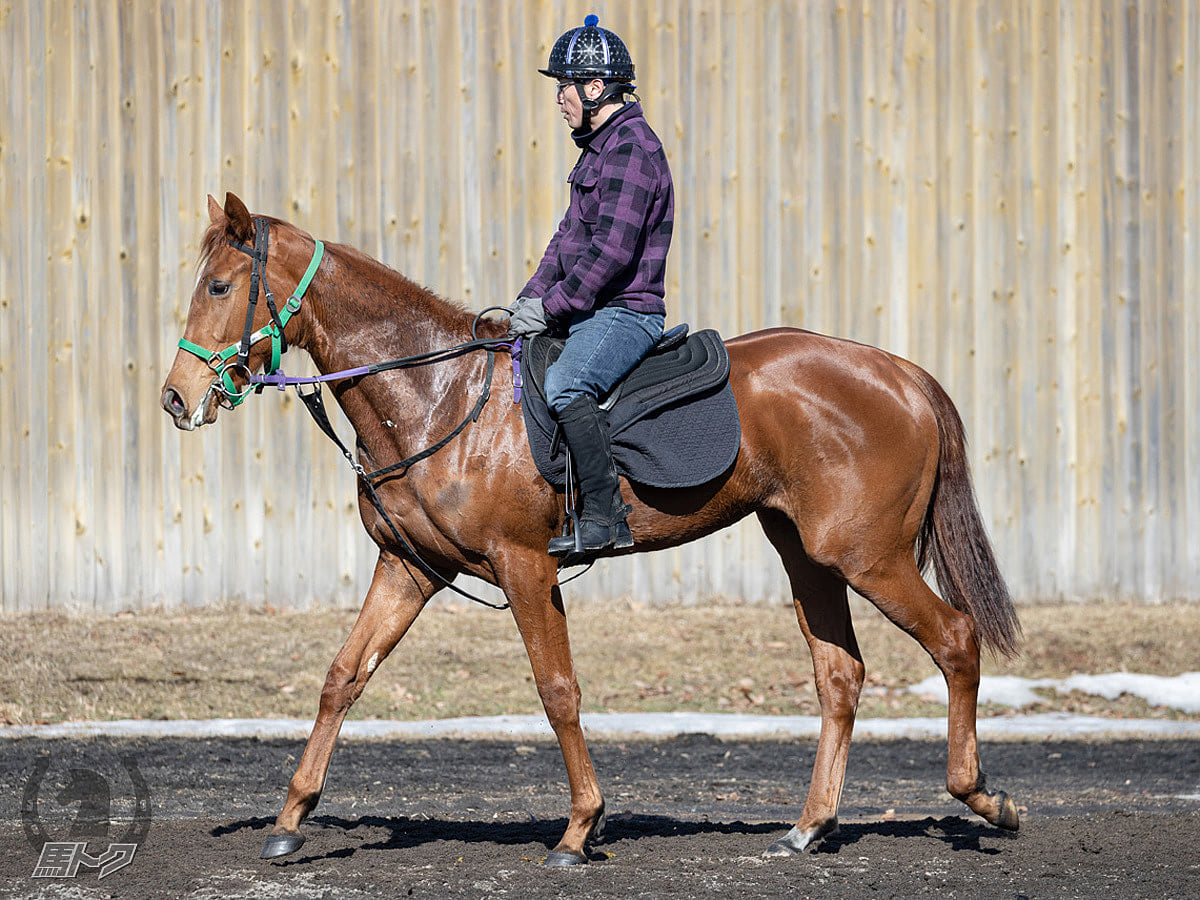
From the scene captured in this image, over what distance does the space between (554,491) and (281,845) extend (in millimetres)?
1757

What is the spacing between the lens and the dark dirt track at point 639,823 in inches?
197

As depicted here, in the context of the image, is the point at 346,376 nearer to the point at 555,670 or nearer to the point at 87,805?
the point at 555,670

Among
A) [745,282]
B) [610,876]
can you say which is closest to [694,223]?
[745,282]

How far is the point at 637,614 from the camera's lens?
10.7 m

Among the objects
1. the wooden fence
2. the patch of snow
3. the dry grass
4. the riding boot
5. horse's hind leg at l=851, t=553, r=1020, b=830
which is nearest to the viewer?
the riding boot

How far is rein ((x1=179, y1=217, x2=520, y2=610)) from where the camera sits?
525 centimetres

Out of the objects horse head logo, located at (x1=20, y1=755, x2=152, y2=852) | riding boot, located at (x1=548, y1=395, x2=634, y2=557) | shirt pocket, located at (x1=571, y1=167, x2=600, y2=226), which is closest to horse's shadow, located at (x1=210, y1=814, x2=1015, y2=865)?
Answer: horse head logo, located at (x1=20, y1=755, x2=152, y2=852)

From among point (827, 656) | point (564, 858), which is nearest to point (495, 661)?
point (827, 656)

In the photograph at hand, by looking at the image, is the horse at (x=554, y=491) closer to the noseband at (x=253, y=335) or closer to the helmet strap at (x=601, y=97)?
the noseband at (x=253, y=335)

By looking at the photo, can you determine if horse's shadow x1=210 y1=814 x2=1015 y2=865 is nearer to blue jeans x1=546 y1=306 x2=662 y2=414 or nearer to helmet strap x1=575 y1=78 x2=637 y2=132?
blue jeans x1=546 y1=306 x2=662 y2=414

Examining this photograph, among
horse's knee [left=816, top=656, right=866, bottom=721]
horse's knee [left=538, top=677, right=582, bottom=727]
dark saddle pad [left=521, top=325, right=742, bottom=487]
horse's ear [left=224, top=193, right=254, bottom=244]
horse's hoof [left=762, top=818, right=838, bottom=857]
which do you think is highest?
horse's ear [left=224, top=193, right=254, bottom=244]

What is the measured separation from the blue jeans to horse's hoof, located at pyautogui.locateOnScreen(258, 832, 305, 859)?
199 centimetres

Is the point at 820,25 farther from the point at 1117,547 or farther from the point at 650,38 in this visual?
the point at 1117,547

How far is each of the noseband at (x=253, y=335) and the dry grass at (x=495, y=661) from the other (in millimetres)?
4167
